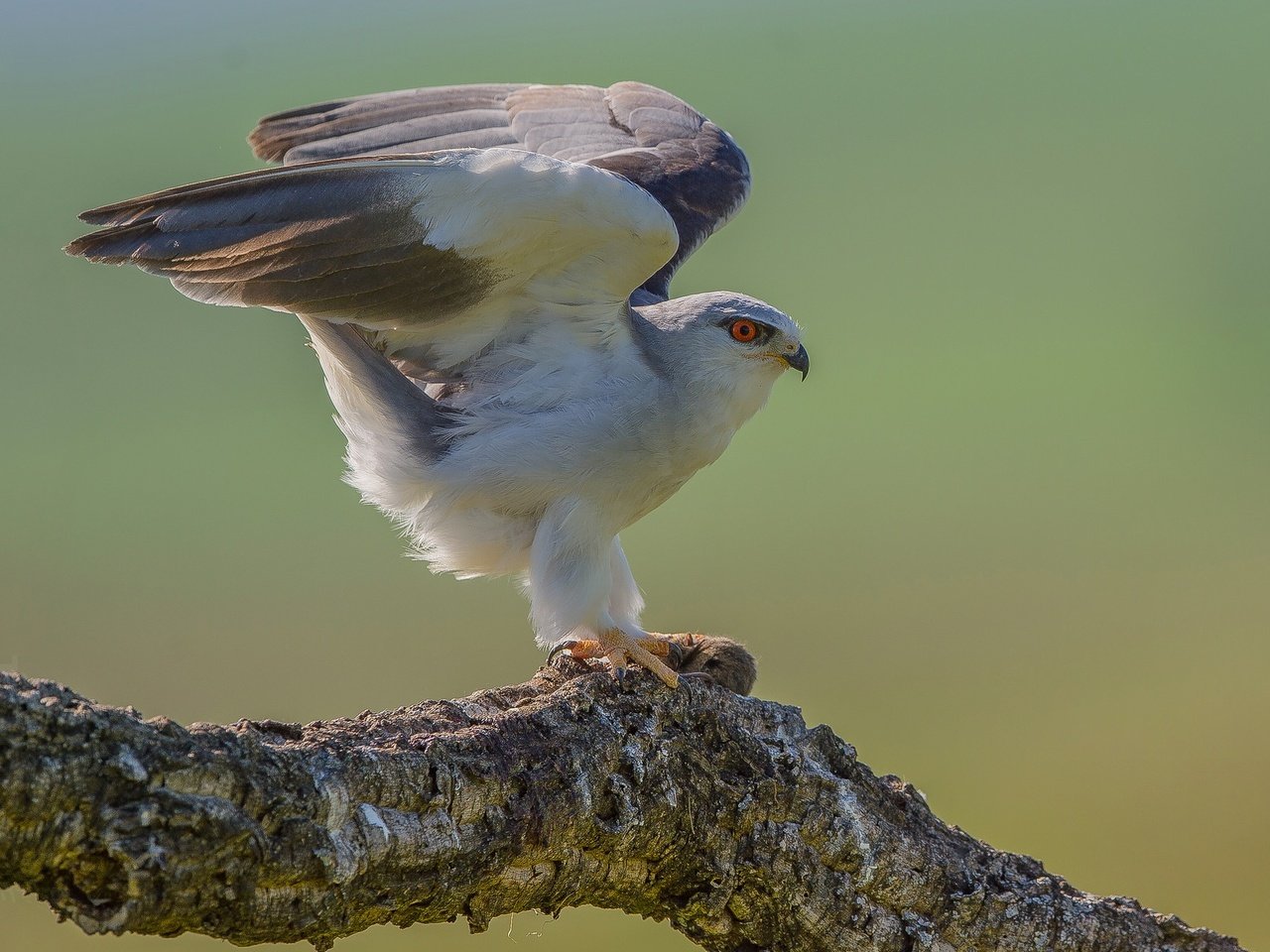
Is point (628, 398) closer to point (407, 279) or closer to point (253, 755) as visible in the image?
point (407, 279)

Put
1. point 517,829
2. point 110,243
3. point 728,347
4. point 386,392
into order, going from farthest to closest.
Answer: point 728,347, point 386,392, point 110,243, point 517,829

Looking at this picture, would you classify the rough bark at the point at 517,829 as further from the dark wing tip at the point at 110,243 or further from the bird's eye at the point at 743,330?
the dark wing tip at the point at 110,243

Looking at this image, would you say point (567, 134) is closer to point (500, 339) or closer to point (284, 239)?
point (500, 339)

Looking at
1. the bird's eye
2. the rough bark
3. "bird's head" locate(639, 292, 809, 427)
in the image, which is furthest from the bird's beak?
the rough bark

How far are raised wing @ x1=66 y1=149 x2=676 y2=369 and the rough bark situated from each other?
1903 millimetres

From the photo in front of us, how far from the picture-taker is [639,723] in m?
4.64

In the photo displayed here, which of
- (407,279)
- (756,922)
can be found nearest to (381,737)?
(756,922)

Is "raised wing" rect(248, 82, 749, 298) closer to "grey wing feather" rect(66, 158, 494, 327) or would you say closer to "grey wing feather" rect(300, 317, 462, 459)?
"grey wing feather" rect(300, 317, 462, 459)

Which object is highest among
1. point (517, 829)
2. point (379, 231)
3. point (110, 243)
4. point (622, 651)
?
point (379, 231)

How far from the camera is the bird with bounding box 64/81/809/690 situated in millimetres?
5031

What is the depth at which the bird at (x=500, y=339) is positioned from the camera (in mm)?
5031

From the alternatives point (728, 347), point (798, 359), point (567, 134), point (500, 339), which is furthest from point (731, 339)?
point (567, 134)

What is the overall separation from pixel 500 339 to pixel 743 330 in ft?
4.13

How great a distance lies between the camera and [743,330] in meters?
6.20
